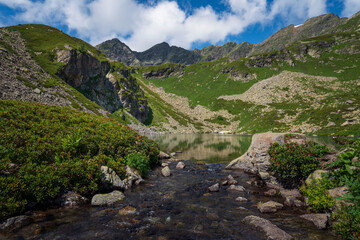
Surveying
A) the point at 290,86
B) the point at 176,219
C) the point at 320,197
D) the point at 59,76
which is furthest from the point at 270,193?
the point at 290,86

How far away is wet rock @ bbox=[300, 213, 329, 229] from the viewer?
820 centimetres

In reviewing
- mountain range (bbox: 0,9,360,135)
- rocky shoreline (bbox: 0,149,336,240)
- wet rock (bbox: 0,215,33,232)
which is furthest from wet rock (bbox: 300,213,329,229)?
wet rock (bbox: 0,215,33,232)

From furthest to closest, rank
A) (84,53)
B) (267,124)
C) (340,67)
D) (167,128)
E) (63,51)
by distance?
(340,67), (167,128), (267,124), (84,53), (63,51)

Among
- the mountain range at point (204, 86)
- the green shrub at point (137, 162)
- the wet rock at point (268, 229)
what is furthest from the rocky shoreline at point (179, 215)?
the mountain range at point (204, 86)

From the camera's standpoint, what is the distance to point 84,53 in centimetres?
6806

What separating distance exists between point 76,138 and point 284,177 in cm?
1791

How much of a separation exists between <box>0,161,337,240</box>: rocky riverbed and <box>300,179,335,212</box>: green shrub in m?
0.91

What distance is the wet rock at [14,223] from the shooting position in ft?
24.0

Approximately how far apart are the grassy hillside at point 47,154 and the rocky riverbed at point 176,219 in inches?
54.8

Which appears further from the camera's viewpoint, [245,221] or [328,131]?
[328,131]

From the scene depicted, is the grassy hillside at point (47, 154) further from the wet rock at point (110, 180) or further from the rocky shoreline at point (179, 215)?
the rocky shoreline at point (179, 215)

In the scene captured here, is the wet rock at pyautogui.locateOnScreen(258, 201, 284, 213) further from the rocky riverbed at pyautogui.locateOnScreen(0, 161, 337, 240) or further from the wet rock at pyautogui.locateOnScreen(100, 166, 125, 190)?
the wet rock at pyautogui.locateOnScreen(100, 166, 125, 190)

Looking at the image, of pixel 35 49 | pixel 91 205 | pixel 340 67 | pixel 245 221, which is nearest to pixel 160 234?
pixel 245 221

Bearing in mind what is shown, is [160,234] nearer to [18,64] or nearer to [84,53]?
[18,64]
